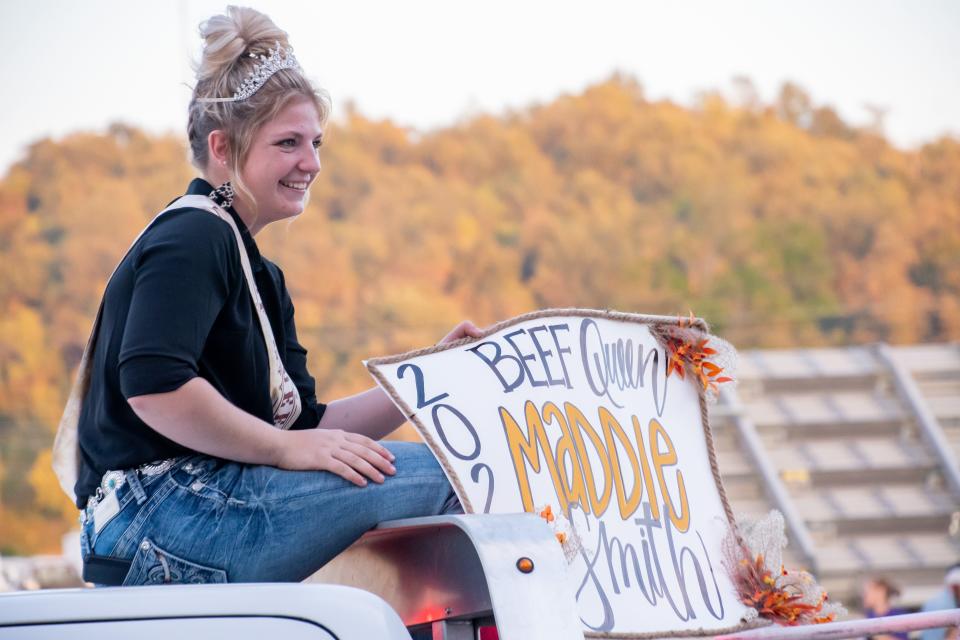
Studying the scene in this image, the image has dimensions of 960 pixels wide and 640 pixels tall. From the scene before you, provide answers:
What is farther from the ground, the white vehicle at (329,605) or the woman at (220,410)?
the woman at (220,410)

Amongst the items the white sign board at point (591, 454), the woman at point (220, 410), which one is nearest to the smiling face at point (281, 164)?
the woman at point (220, 410)

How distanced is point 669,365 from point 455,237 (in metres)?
26.7

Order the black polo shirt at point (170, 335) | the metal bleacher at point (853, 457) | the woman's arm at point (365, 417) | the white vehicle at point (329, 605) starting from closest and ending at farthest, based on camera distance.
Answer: the white vehicle at point (329, 605) → the black polo shirt at point (170, 335) → the woman's arm at point (365, 417) → the metal bleacher at point (853, 457)

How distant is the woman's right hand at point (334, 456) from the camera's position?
1.78 metres

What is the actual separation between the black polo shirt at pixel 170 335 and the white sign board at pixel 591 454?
0.72ft

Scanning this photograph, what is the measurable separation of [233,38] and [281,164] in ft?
0.74

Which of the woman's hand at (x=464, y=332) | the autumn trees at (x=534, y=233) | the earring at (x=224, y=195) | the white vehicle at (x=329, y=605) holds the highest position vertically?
the autumn trees at (x=534, y=233)

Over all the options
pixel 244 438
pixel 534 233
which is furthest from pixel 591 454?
pixel 534 233

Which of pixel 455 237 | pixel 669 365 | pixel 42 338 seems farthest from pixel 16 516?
pixel 669 365

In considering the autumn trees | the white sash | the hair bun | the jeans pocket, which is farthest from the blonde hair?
the autumn trees

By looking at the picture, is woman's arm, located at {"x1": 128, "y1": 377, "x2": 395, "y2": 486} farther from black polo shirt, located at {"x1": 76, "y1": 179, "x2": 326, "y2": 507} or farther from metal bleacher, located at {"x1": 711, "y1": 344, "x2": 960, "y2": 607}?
metal bleacher, located at {"x1": 711, "y1": 344, "x2": 960, "y2": 607}

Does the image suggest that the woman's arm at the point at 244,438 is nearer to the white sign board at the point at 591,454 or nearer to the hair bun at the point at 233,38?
the white sign board at the point at 591,454

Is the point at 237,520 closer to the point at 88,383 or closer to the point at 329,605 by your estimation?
the point at 329,605

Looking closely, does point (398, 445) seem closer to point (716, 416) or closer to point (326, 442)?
point (326, 442)
